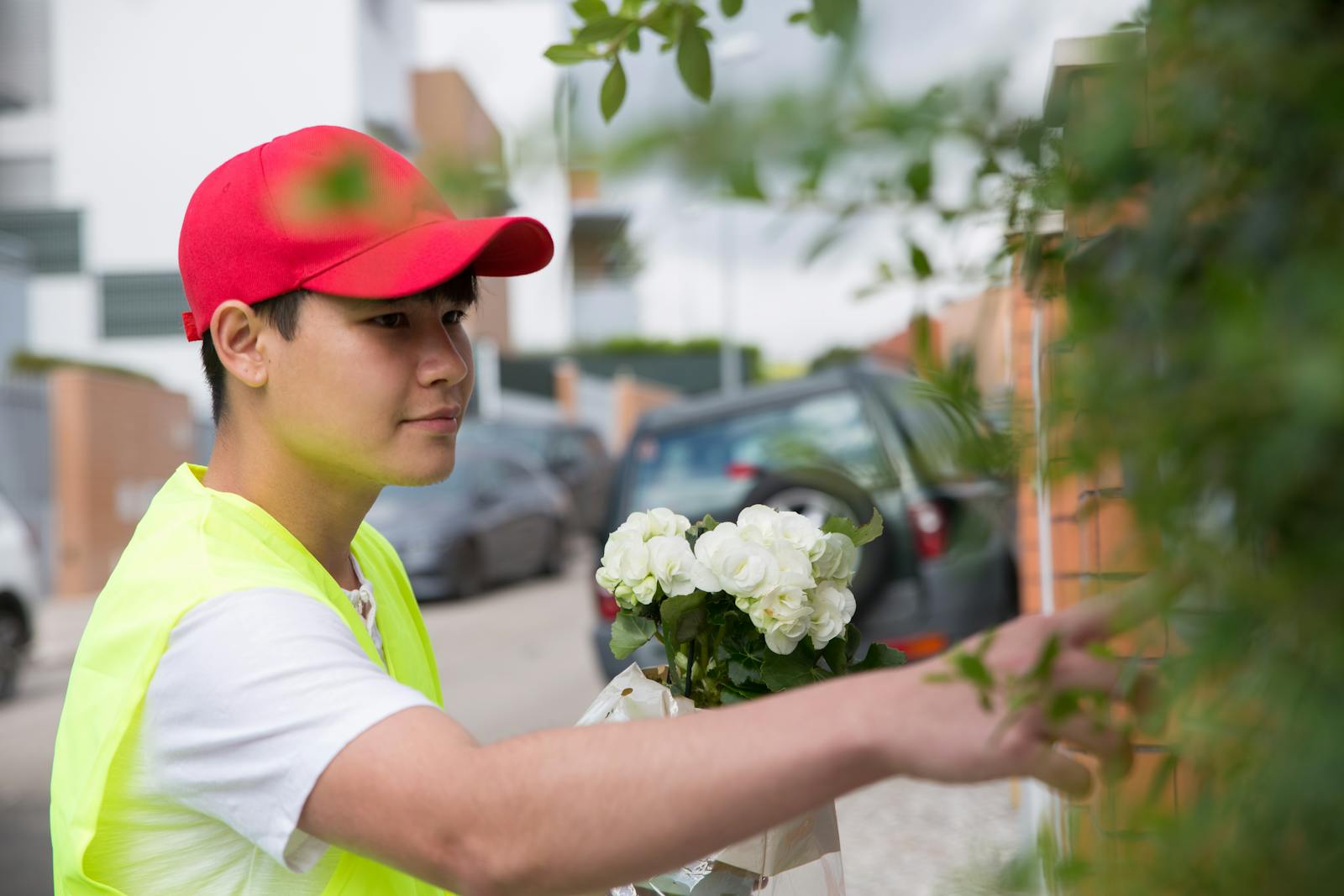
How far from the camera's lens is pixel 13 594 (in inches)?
351

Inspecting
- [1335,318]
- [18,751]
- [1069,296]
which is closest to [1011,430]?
[1069,296]

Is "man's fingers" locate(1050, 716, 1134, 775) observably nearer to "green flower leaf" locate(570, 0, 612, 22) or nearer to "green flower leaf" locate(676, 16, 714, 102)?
"green flower leaf" locate(676, 16, 714, 102)

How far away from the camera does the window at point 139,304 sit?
73.0 feet

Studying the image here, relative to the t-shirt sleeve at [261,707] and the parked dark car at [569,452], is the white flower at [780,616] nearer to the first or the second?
the t-shirt sleeve at [261,707]

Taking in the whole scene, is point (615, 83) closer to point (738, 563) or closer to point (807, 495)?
point (738, 563)

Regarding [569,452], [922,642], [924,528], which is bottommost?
[569,452]

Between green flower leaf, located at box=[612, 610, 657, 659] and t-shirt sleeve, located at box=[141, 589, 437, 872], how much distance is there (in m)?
0.35

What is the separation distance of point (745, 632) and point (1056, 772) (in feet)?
2.05

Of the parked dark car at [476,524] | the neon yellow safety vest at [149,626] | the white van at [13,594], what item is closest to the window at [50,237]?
the parked dark car at [476,524]

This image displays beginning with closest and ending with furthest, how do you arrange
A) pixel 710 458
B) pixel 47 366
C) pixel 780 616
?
pixel 780 616 → pixel 710 458 → pixel 47 366

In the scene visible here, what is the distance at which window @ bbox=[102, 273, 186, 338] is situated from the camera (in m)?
22.3

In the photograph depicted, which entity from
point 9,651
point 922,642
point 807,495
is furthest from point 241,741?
point 9,651

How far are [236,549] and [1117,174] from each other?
3.30 ft

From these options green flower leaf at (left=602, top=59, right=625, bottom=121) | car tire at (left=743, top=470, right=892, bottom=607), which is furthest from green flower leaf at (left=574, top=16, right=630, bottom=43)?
car tire at (left=743, top=470, right=892, bottom=607)
